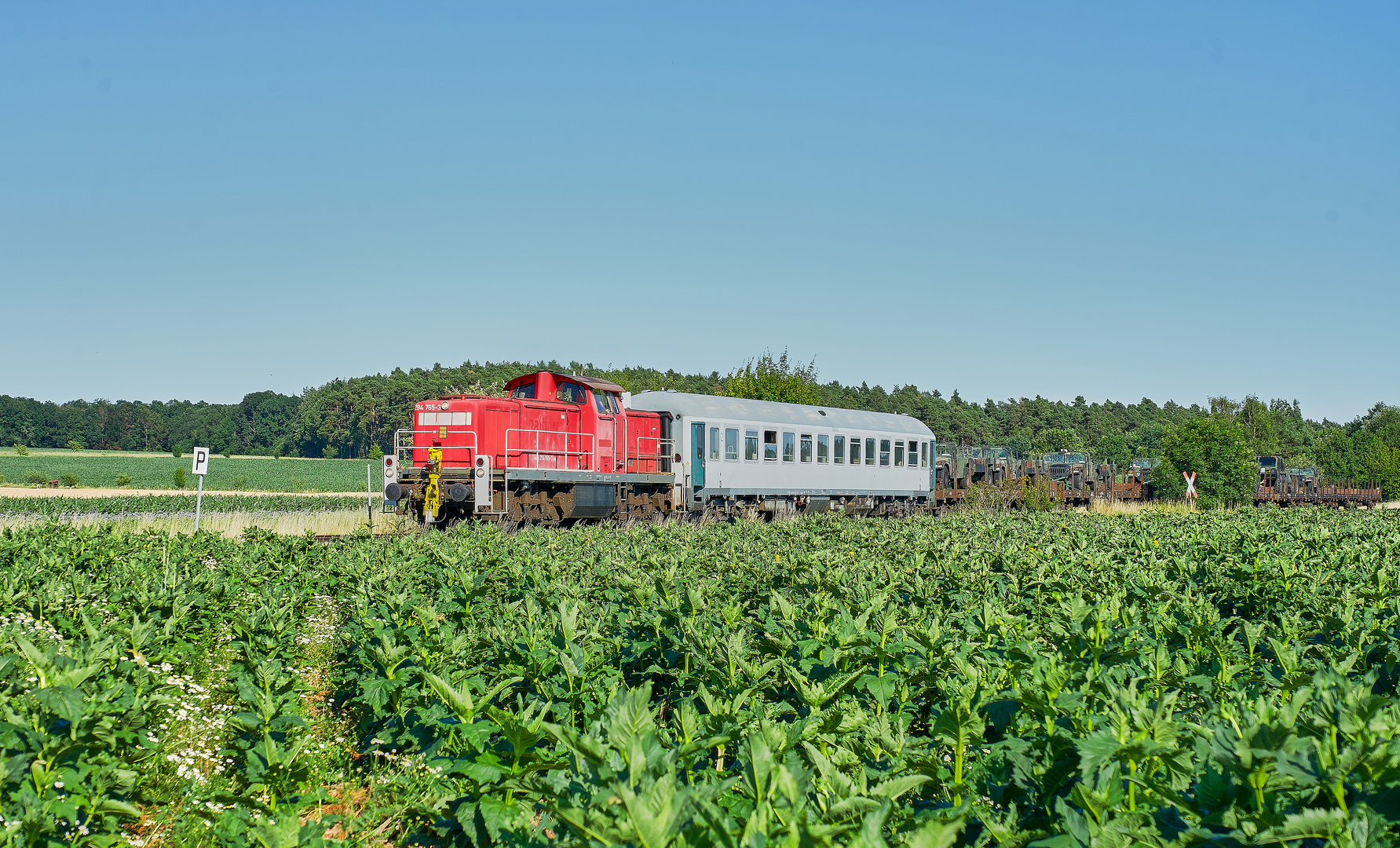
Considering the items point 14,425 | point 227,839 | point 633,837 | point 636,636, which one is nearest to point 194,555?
point 636,636

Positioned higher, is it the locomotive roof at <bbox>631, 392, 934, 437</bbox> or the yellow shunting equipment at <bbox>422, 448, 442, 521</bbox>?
the locomotive roof at <bbox>631, 392, 934, 437</bbox>

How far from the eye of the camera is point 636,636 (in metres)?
6.73

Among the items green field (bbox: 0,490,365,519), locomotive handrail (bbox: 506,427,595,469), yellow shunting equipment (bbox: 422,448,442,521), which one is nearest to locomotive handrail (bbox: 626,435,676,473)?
locomotive handrail (bbox: 506,427,595,469)

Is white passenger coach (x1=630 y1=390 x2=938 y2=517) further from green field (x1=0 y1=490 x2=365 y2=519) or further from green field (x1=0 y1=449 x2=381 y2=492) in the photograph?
green field (x1=0 y1=449 x2=381 y2=492)

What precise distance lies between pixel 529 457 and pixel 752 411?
24.6 ft

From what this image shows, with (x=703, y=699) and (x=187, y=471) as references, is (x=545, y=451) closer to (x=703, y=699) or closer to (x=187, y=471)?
(x=703, y=699)

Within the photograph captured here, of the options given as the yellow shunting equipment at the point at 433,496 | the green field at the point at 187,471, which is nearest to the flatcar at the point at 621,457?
the yellow shunting equipment at the point at 433,496

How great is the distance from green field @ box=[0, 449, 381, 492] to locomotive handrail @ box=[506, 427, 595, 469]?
1957 inches

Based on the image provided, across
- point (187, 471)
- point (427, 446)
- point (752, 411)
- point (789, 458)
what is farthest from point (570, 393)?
point (187, 471)

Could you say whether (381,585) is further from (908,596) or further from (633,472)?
(633,472)

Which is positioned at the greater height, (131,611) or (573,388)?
(573,388)

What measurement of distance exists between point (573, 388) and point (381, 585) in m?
14.9

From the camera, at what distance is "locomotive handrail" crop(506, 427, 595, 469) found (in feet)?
71.3

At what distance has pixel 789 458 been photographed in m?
28.4
